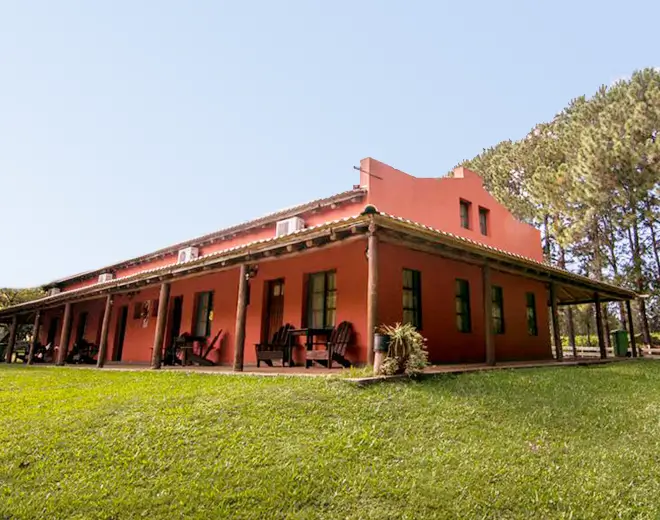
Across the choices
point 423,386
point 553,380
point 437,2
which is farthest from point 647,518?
point 437,2

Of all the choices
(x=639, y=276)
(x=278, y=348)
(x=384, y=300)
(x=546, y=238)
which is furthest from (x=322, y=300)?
(x=546, y=238)

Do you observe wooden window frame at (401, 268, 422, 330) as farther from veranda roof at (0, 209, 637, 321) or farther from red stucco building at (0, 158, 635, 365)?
veranda roof at (0, 209, 637, 321)

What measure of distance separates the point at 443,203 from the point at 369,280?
7.16m

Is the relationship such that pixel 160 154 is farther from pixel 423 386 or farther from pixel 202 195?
pixel 423 386

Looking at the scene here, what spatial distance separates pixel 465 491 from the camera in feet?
10.4

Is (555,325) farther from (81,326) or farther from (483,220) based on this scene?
(81,326)

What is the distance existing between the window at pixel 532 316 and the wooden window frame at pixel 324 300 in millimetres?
7076

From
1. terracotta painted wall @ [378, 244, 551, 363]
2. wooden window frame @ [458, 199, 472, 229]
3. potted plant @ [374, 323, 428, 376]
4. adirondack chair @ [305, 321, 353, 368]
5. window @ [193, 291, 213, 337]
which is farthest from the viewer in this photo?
wooden window frame @ [458, 199, 472, 229]

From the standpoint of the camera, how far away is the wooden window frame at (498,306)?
39.7 feet

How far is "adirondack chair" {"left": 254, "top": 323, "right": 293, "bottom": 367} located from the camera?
8.86 meters

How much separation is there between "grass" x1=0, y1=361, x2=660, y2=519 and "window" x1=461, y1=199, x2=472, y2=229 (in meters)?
8.16

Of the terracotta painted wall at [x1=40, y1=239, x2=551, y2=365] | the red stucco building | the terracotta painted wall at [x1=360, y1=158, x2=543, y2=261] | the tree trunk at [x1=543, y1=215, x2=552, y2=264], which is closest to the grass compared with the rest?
the red stucco building

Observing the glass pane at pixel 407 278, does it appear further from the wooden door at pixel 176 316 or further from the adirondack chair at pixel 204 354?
the wooden door at pixel 176 316

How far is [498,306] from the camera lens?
12281 mm
